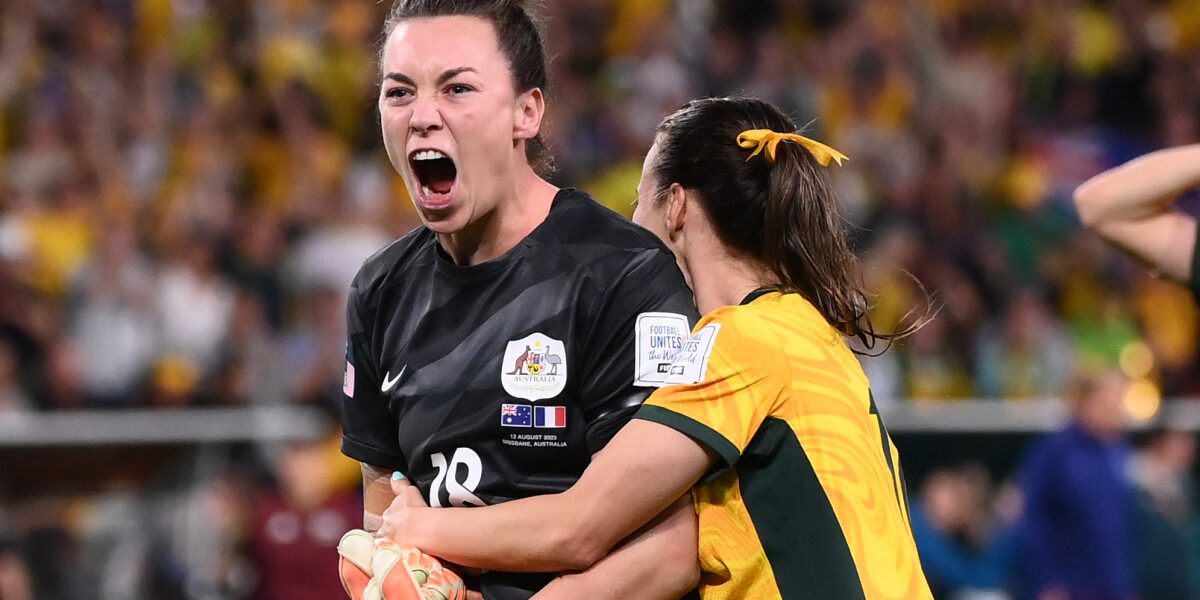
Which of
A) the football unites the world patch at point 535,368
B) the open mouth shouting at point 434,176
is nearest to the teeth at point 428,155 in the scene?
the open mouth shouting at point 434,176

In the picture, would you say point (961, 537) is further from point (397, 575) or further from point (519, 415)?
point (397, 575)

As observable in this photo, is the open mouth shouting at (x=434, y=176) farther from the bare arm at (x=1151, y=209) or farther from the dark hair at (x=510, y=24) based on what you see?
the bare arm at (x=1151, y=209)

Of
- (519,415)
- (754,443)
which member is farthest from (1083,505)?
(519,415)

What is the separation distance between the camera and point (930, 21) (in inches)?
403

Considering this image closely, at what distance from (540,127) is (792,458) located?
81 cm

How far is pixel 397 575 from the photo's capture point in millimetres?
2820

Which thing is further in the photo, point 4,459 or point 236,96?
point 236,96

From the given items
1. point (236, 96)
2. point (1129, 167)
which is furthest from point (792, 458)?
point (236, 96)

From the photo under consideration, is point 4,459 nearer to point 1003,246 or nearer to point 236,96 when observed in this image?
point 236,96

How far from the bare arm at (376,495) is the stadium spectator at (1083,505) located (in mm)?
4535

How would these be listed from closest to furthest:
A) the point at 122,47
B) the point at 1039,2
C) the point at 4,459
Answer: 1. the point at 4,459
2. the point at 122,47
3. the point at 1039,2

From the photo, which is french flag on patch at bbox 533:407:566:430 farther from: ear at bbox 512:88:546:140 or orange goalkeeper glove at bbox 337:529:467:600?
ear at bbox 512:88:546:140

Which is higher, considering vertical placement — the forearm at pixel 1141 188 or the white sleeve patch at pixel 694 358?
the forearm at pixel 1141 188

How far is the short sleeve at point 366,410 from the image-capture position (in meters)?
3.21
